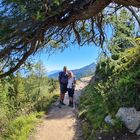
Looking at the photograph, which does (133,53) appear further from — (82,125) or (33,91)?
(33,91)

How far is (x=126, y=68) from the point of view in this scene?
17.3m

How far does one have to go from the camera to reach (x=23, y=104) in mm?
24062

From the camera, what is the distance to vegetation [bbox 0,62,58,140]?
54.5 ft

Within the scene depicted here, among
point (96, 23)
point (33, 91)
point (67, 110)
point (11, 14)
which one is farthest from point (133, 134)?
point (33, 91)

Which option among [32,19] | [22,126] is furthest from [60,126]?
[32,19]

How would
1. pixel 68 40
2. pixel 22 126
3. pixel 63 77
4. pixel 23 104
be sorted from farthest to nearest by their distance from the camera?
pixel 23 104
pixel 63 77
pixel 22 126
pixel 68 40

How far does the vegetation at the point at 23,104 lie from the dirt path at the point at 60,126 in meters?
0.43

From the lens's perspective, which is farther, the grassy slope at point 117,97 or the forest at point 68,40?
the grassy slope at point 117,97

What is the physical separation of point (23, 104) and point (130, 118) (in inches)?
457

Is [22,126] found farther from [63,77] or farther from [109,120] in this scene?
[109,120]

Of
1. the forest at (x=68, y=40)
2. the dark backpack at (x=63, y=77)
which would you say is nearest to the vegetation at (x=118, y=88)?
the forest at (x=68, y=40)

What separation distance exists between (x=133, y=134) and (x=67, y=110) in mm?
7586

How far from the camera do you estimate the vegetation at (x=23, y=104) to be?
54.5 ft

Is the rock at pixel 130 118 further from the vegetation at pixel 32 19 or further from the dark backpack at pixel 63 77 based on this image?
the dark backpack at pixel 63 77
